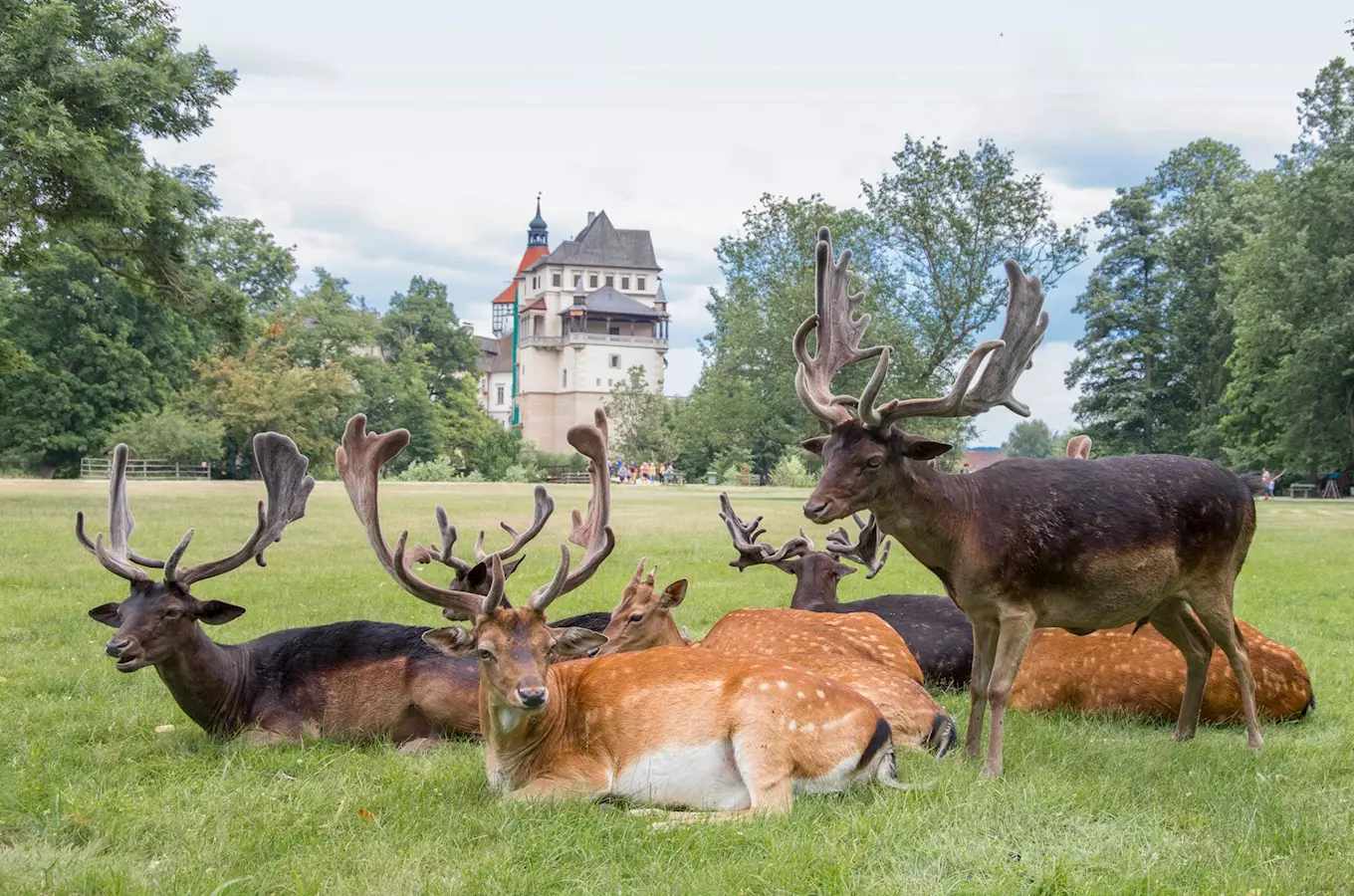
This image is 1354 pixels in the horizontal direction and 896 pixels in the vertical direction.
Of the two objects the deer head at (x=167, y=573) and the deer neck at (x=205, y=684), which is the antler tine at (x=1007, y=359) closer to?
the deer head at (x=167, y=573)

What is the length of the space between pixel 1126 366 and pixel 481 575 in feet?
186

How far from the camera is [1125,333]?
189 ft

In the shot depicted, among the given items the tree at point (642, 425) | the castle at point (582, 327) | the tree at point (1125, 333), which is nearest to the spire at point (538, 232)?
the castle at point (582, 327)

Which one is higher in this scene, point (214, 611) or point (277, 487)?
point (277, 487)

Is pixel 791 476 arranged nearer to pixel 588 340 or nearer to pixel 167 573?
pixel 588 340

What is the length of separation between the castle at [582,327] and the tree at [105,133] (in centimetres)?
6338

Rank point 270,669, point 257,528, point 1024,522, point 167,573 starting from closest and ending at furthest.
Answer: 1. point 1024,522
2. point 167,573
3. point 270,669
4. point 257,528

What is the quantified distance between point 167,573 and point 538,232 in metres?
123

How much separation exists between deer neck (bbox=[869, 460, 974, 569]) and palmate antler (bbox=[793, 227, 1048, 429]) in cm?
35

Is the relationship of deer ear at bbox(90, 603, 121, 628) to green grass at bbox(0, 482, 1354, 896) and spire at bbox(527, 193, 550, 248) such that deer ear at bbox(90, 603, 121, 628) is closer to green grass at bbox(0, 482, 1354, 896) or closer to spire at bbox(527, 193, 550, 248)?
green grass at bbox(0, 482, 1354, 896)

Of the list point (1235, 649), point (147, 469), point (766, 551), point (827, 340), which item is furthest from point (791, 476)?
point (1235, 649)

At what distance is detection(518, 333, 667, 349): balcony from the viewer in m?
96.8

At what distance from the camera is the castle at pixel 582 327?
97.1 meters

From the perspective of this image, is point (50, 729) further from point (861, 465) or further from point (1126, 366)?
point (1126, 366)
